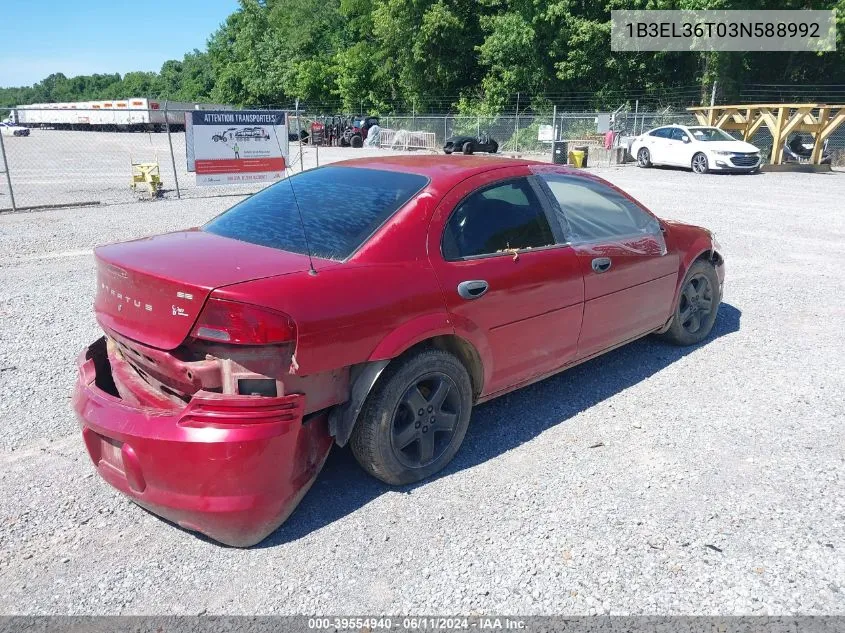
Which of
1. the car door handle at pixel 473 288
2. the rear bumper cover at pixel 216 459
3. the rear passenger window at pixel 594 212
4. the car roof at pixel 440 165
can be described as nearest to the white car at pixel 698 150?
the rear passenger window at pixel 594 212

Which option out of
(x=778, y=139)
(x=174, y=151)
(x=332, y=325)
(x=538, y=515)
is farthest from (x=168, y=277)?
(x=174, y=151)

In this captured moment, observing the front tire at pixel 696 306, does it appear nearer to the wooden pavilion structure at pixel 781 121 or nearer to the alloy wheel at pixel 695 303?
the alloy wheel at pixel 695 303

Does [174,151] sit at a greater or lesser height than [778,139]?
lesser

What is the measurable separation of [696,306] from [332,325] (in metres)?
3.62

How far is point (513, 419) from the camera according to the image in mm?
4055

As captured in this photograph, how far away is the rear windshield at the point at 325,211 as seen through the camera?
10.5 ft

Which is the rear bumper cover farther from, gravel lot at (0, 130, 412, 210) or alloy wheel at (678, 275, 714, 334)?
gravel lot at (0, 130, 412, 210)

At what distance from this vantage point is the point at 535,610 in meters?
2.48

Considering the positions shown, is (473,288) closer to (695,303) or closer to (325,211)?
(325,211)

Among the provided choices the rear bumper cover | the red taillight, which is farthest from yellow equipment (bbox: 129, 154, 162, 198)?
the red taillight

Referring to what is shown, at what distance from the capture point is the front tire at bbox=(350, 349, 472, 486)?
304cm

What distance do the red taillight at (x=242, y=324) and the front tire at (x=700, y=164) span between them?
845 inches

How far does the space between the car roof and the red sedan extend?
0.02 metres

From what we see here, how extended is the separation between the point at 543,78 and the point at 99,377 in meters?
37.3
